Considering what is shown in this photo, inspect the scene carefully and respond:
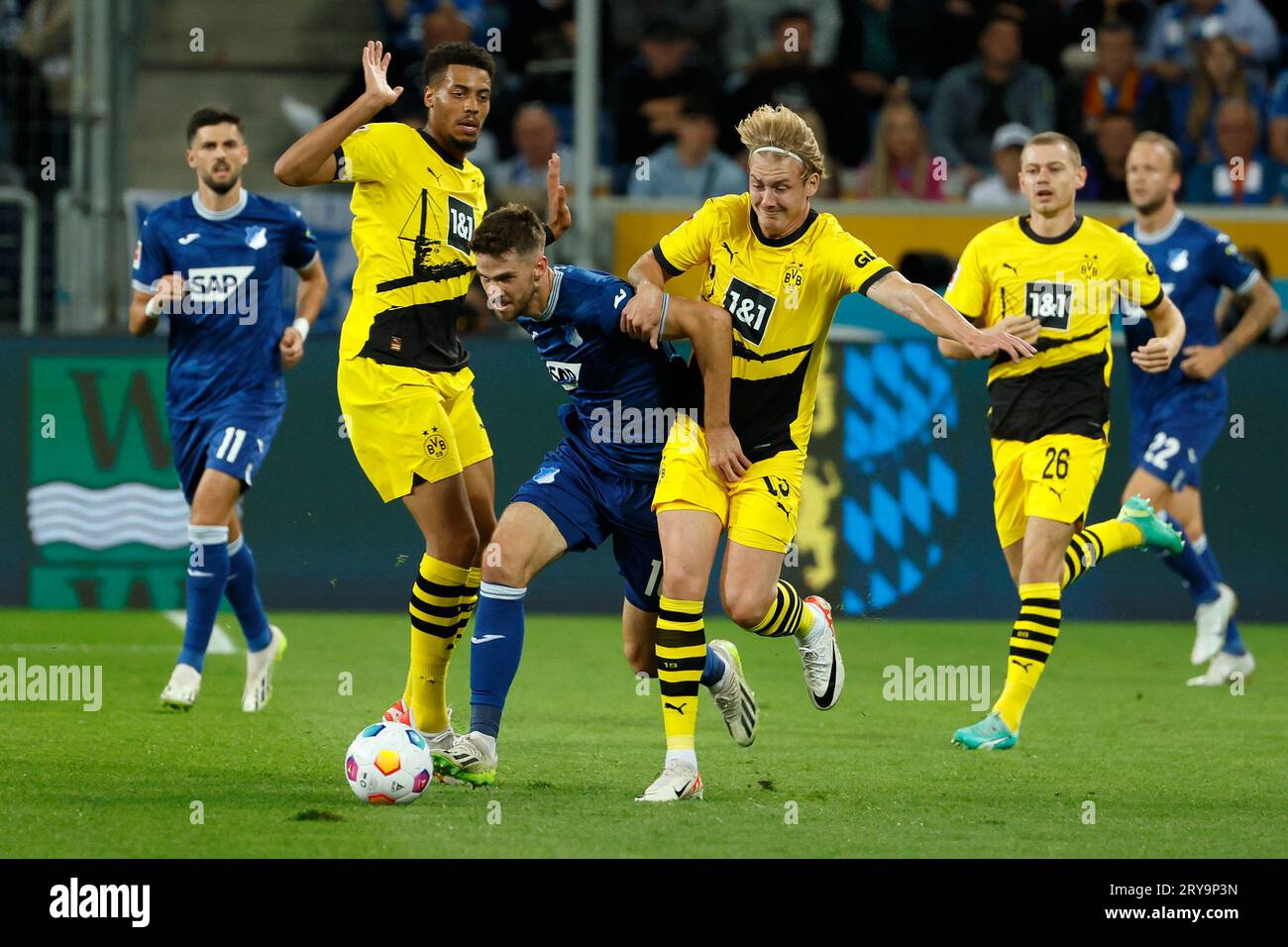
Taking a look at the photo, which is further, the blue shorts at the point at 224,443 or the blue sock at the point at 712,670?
the blue shorts at the point at 224,443

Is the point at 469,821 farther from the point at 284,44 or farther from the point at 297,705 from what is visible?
the point at 284,44

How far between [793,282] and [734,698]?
1.59 meters

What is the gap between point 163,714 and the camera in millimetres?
8406

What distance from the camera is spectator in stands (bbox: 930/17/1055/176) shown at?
49.2ft

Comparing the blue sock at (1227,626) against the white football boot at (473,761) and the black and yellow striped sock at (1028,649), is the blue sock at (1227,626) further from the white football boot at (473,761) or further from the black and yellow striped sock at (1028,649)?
the white football boot at (473,761)

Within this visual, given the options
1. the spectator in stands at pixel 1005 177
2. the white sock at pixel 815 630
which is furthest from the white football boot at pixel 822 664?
the spectator in stands at pixel 1005 177

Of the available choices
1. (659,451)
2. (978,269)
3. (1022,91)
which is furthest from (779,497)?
(1022,91)

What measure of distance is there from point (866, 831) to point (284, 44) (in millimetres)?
11784

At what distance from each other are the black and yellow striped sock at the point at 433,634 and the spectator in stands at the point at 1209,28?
10.0 m

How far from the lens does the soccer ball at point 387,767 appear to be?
6.37 meters

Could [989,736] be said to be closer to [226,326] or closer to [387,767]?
[387,767]

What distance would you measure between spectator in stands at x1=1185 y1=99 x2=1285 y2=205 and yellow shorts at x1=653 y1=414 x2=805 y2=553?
8193mm

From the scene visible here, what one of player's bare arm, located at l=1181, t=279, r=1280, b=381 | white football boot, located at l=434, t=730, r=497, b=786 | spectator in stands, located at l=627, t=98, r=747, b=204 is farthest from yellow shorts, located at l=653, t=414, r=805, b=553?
spectator in stands, located at l=627, t=98, r=747, b=204

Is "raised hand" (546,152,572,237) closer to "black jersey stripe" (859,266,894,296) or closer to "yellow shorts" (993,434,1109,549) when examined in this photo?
"black jersey stripe" (859,266,894,296)
